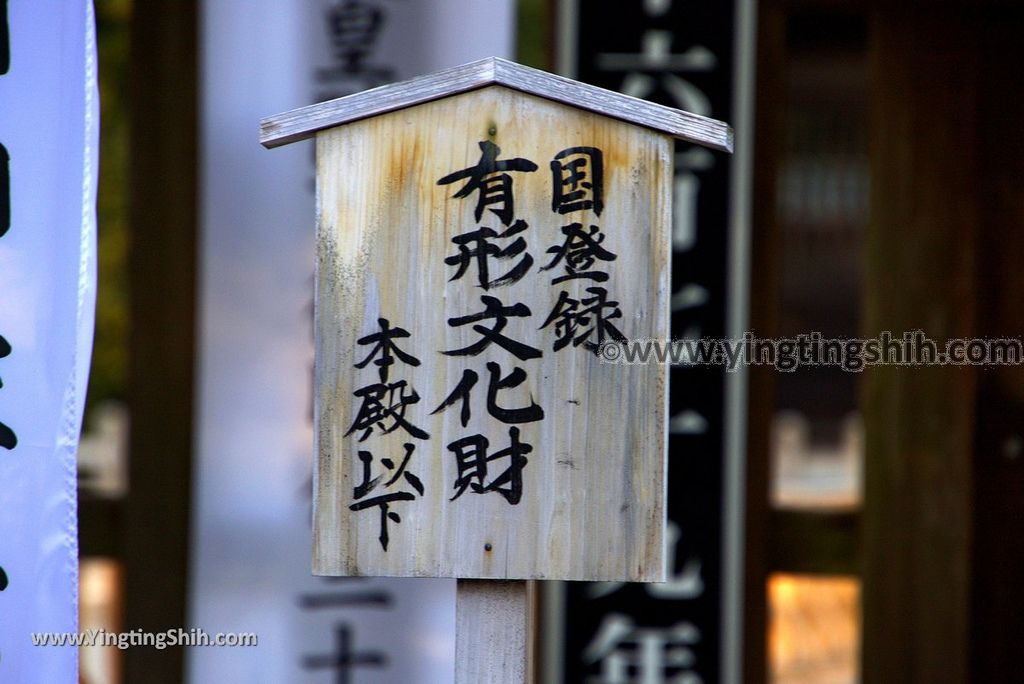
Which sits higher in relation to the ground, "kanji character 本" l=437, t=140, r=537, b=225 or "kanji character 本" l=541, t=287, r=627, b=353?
"kanji character 本" l=437, t=140, r=537, b=225

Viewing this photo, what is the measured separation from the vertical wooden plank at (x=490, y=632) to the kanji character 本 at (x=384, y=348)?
508 millimetres

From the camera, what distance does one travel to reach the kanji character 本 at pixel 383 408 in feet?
7.51

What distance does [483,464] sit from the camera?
2293 millimetres

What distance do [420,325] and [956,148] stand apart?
321cm

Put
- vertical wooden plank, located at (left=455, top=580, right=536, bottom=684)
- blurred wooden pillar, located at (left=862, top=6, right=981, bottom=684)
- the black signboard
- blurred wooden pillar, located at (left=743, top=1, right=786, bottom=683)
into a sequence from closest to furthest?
vertical wooden plank, located at (left=455, top=580, right=536, bottom=684), the black signboard, blurred wooden pillar, located at (left=743, top=1, right=786, bottom=683), blurred wooden pillar, located at (left=862, top=6, right=981, bottom=684)

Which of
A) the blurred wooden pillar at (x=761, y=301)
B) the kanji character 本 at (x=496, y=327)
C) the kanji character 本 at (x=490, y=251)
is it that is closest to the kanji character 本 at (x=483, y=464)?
the kanji character 本 at (x=496, y=327)

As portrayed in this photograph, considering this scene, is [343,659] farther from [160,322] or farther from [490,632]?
[490,632]

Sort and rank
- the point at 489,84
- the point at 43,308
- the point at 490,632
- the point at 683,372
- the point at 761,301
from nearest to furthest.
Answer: the point at 489,84 < the point at 490,632 < the point at 43,308 < the point at 683,372 < the point at 761,301

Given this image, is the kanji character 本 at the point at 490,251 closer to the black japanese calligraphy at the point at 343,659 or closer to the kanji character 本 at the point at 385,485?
the kanji character 本 at the point at 385,485

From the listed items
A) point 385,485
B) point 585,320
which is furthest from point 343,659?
point 585,320

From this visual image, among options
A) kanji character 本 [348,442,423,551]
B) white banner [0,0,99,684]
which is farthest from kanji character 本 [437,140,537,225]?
white banner [0,0,99,684]

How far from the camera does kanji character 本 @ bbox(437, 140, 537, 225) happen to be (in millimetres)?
2277

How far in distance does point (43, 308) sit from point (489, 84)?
1181mm

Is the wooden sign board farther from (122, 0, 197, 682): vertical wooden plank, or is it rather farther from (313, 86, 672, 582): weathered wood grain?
(122, 0, 197, 682): vertical wooden plank
